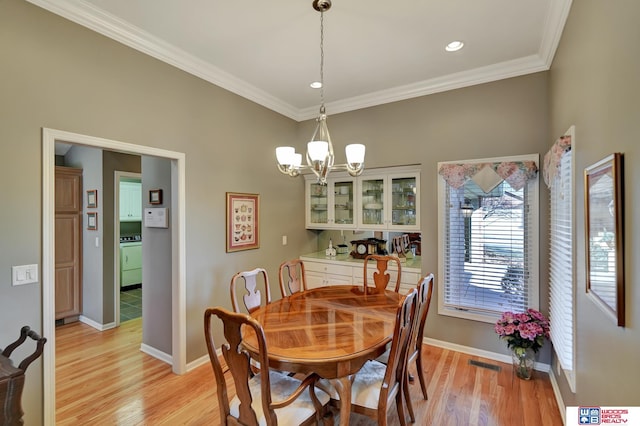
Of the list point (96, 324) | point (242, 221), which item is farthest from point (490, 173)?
point (96, 324)

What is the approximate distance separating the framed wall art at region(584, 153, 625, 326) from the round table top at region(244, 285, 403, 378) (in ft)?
3.51

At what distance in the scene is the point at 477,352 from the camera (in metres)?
3.16

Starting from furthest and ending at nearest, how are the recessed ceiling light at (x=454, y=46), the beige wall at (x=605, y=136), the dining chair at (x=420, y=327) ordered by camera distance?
1. the recessed ceiling light at (x=454, y=46)
2. the dining chair at (x=420, y=327)
3. the beige wall at (x=605, y=136)

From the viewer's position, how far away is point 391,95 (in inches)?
141

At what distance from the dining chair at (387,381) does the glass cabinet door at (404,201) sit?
1906 mm

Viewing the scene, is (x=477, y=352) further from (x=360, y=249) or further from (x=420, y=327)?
(x=360, y=249)

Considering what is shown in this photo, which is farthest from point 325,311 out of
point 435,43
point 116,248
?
point 116,248

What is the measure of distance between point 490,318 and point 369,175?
2151 mm

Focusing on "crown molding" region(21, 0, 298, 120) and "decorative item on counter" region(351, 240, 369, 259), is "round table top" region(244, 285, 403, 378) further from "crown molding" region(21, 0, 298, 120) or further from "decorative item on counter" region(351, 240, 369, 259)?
"crown molding" region(21, 0, 298, 120)

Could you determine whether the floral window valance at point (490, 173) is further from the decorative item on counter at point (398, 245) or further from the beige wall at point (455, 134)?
the decorative item on counter at point (398, 245)

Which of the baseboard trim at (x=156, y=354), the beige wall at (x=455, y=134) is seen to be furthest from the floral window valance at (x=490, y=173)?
the baseboard trim at (x=156, y=354)

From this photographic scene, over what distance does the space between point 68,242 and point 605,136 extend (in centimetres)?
565

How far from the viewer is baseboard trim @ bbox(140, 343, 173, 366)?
3.09 meters

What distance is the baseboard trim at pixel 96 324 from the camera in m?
3.98
